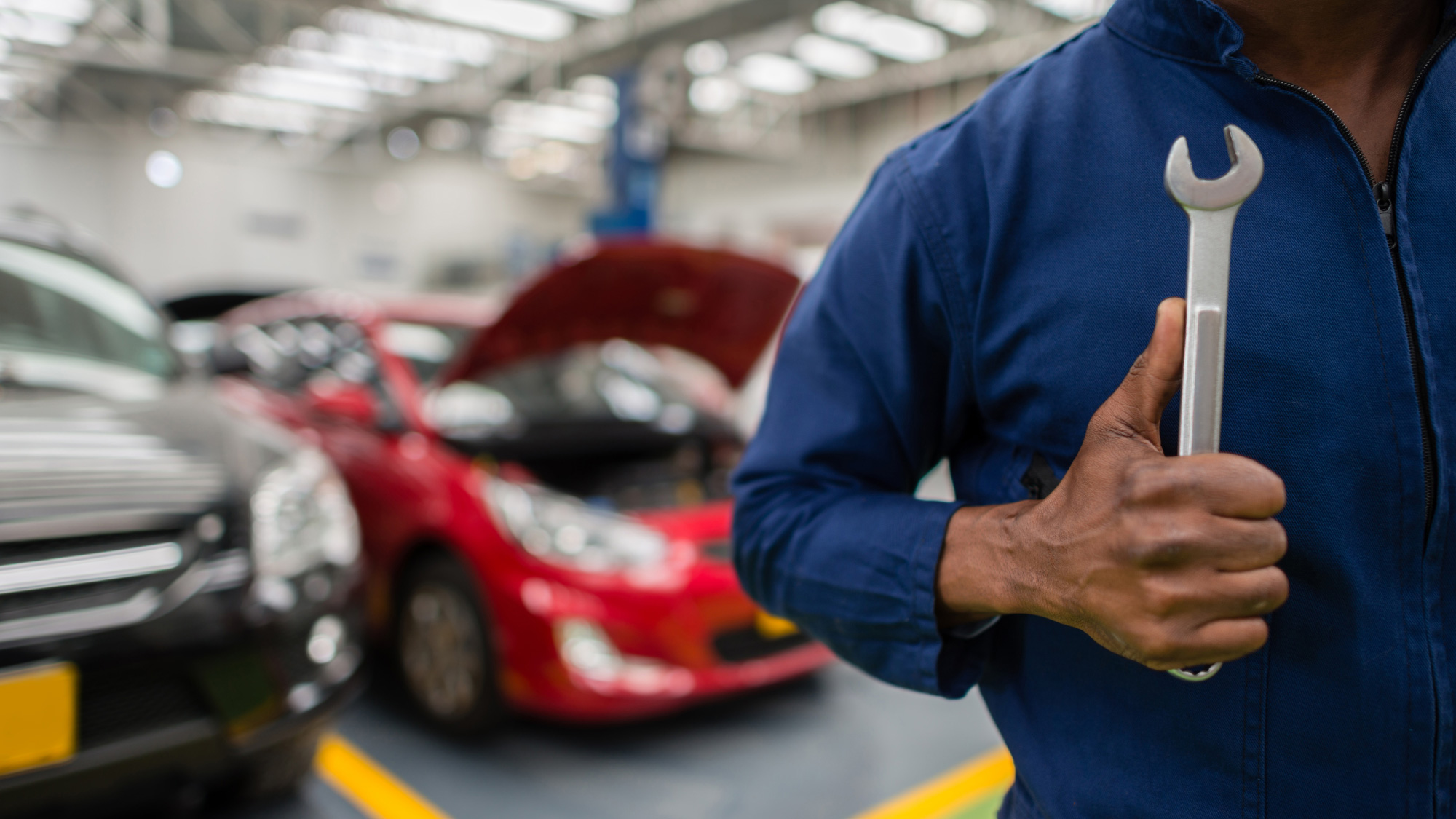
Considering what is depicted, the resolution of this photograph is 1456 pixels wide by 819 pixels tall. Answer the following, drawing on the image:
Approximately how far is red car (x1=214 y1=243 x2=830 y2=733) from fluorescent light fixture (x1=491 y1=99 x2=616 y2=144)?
11.5 meters

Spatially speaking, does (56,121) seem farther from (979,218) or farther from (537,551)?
(979,218)

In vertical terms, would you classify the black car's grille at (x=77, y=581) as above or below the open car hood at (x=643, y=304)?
below

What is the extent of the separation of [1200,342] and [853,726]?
2.43 metres

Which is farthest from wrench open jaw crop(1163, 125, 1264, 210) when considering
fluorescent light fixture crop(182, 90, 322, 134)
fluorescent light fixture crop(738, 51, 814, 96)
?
fluorescent light fixture crop(182, 90, 322, 134)

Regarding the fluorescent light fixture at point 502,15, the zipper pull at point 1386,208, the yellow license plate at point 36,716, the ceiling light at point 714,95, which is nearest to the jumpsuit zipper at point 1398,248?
→ the zipper pull at point 1386,208

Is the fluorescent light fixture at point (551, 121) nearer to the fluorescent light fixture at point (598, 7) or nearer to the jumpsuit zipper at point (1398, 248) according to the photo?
the fluorescent light fixture at point (598, 7)

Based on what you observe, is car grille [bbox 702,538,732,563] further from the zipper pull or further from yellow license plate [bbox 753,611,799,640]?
the zipper pull

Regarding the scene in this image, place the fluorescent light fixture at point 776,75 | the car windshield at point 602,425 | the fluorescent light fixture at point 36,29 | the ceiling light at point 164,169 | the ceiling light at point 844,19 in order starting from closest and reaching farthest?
the car windshield at point 602,425 → the ceiling light at point 844,19 → the fluorescent light fixture at point 36,29 → the fluorescent light fixture at point 776,75 → the ceiling light at point 164,169

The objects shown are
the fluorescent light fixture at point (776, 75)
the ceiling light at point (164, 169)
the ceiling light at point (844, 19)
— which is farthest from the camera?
the ceiling light at point (164, 169)

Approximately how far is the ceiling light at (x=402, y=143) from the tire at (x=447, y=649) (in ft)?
51.7

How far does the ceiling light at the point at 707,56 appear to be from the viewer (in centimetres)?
986

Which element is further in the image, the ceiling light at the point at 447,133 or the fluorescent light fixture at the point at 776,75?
the ceiling light at the point at 447,133

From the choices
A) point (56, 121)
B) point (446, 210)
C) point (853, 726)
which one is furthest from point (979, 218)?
point (446, 210)

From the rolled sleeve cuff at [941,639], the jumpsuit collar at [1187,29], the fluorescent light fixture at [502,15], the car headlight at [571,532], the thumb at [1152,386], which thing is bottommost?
the car headlight at [571,532]
